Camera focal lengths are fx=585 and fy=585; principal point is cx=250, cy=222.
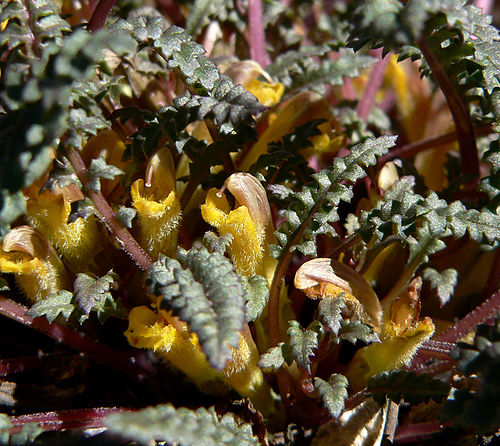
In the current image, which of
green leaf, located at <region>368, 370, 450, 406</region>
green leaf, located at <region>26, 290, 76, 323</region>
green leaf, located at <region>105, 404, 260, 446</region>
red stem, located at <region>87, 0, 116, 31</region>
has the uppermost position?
red stem, located at <region>87, 0, 116, 31</region>

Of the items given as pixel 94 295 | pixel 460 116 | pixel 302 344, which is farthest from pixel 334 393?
pixel 460 116

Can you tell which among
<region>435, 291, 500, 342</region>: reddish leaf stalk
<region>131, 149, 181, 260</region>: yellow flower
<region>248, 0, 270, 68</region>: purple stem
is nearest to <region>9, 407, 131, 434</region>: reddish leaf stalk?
<region>131, 149, 181, 260</region>: yellow flower

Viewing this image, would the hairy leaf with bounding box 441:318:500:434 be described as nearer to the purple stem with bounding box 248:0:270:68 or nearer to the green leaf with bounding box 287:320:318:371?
the green leaf with bounding box 287:320:318:371

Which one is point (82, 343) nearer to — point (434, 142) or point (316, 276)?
point (316, 276)

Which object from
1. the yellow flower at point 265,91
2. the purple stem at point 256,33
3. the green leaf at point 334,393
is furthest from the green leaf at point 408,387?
the purple stem at point 256,33

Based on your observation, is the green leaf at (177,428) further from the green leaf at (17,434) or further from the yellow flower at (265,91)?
the yellow flower at (265,91)

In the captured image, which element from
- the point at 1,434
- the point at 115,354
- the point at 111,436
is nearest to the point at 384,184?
the point at 115,354
